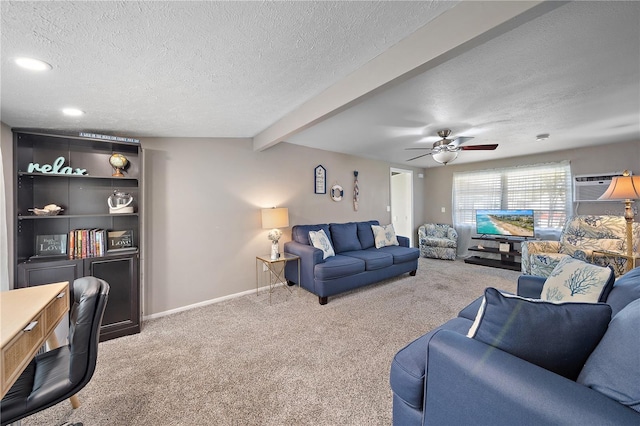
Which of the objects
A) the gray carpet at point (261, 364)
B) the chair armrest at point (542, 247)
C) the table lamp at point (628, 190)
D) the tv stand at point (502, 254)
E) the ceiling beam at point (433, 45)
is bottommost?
the gray carpet at point (261, 364)

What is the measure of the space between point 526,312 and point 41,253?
3.67 meters

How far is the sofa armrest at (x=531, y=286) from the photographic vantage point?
6.42 ft

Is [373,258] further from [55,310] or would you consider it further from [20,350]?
[20,350]

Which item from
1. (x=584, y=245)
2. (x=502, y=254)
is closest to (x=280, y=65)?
(x=584, y=245)

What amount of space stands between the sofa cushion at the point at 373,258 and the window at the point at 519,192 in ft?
10.4

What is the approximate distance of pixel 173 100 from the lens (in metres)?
1.97

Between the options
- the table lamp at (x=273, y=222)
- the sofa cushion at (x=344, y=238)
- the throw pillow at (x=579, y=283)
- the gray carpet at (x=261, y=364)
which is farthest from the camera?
the sofa cushion at (x=344, y=238)

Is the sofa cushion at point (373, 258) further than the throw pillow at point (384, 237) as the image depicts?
No

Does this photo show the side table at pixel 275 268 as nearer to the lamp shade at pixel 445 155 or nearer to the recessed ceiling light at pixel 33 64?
the lamp shade at pixel 445 155

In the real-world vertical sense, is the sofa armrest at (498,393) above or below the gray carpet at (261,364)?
above

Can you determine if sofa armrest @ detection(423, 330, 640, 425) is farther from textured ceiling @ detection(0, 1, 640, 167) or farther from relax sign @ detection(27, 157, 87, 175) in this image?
relax sign @ detection(27, 157, 87, 175)

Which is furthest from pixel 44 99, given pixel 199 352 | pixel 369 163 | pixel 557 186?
pixel 557 186

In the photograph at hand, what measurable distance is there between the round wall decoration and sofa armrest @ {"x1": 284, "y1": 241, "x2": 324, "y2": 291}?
1.28m

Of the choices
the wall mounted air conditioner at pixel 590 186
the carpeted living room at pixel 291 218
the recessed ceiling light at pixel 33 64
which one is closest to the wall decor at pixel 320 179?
the carpeted living room at pixel 291 218
